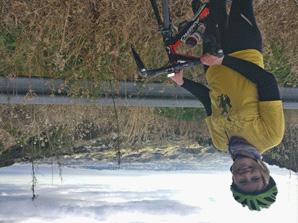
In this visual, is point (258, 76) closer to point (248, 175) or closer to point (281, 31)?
point (248, 175)

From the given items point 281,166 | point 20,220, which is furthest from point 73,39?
point 281,166

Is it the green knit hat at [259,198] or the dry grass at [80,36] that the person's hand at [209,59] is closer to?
the green knit hat at [259,198]

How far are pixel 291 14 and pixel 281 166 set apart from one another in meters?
1.45

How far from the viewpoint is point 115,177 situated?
4.70 meters

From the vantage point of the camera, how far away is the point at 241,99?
2645 mm

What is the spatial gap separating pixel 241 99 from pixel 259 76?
0.14 m

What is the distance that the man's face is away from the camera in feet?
7.96

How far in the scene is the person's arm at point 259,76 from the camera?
2582 mm

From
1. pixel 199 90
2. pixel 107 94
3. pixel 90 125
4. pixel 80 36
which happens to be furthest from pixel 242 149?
pixel 90 125

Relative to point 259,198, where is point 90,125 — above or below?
below

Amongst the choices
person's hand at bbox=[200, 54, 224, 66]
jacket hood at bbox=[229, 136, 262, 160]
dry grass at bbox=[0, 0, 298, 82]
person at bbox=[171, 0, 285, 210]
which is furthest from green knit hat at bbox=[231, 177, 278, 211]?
dry grass at bbox=[0, 0, 298, 82]

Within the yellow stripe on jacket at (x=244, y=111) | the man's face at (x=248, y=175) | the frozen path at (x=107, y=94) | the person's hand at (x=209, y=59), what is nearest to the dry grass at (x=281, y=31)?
the frozen path at (x=107, y=94)

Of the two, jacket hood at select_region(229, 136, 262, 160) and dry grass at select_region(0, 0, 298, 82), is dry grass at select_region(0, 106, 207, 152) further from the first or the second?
jacket hood at select_region(229, 136, 262, 160)

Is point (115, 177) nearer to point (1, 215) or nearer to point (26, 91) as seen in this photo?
point (1, 215)
